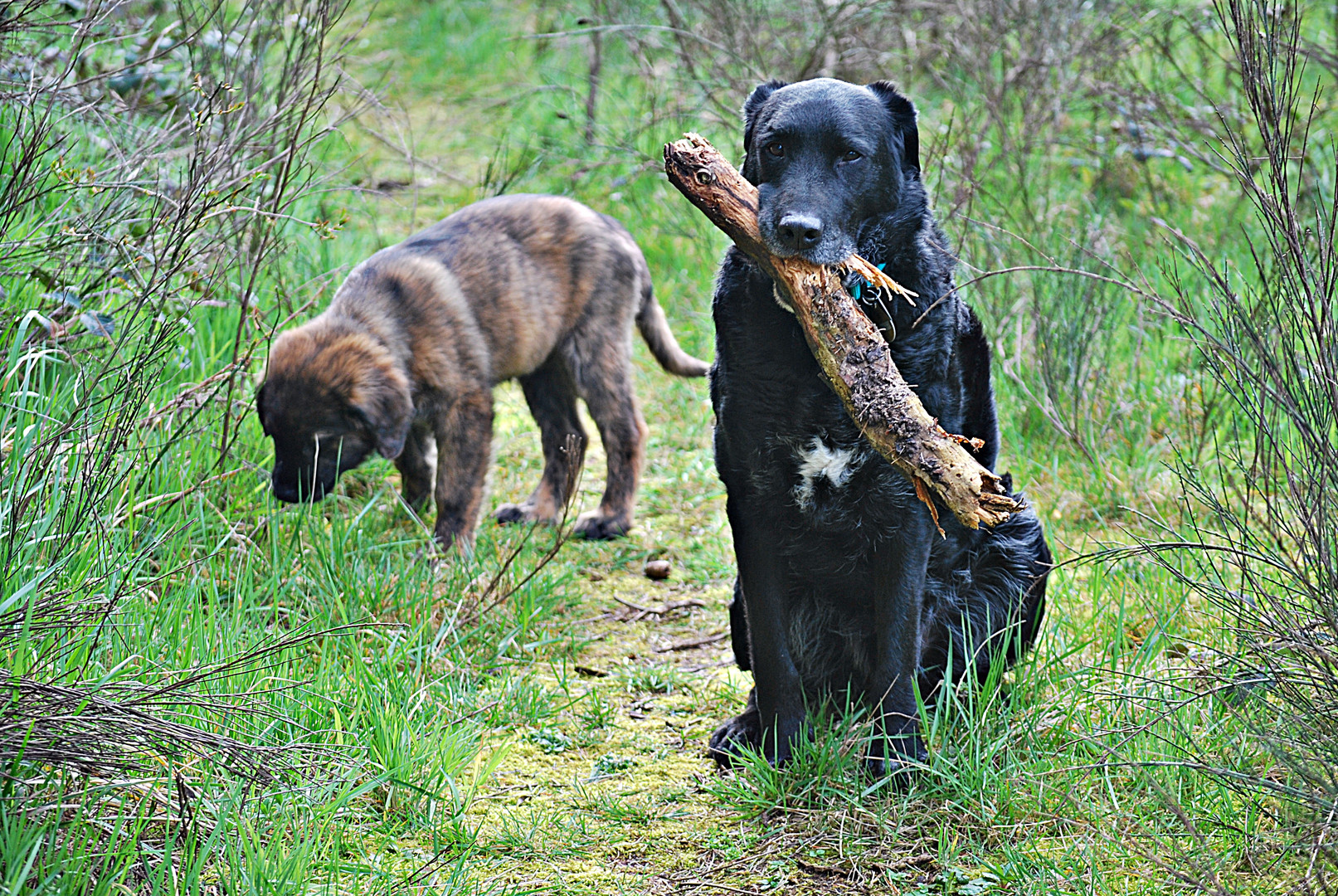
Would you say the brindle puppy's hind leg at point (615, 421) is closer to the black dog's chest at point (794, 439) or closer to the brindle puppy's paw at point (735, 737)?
the brindle puppy's paw at point (735, 737)

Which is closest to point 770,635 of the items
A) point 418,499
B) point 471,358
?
point 471,358

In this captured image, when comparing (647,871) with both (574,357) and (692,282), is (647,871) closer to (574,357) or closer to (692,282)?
(574,357)

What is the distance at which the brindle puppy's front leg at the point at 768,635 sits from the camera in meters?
2.84

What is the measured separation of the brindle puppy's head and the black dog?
1.72m

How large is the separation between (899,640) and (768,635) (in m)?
0.32

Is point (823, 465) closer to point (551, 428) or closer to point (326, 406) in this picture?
point (326, 406)

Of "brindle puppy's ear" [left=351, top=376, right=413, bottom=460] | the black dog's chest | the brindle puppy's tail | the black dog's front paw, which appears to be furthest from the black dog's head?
the brindle puppy's tail

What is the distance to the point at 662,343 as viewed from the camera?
5.41 metres

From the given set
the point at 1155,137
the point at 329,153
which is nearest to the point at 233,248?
the point at 329,153

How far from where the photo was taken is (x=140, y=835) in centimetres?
219

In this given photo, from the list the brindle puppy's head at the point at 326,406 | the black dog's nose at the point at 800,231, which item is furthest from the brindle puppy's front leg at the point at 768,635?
the brindle puppy's head at the point at 326,406

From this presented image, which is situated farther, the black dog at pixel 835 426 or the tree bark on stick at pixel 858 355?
the black dog at pixel 835 426

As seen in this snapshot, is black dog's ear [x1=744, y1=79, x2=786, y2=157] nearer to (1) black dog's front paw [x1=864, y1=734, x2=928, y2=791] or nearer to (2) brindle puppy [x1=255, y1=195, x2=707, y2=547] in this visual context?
(2) brindle puppy [x1=255, y1=195, x2=707, y2=547]

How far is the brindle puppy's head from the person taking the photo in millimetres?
4098
